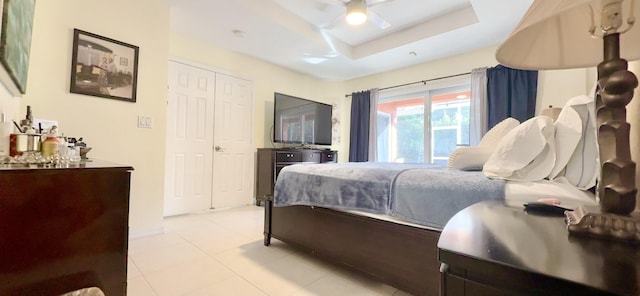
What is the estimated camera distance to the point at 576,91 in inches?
116

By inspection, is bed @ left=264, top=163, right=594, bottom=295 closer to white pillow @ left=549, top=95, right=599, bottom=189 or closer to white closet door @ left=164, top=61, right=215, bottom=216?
white pillow @ left=549, top=95, right=599, bottom=189

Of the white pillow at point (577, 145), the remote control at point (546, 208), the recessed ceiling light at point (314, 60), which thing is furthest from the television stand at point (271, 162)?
the remote control at point (546, 208)

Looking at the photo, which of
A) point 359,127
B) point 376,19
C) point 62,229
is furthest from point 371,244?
point 359,127

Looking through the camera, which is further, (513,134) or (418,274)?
(418,274)

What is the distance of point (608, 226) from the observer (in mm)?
480

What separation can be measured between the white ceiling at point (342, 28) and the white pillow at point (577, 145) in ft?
6.42

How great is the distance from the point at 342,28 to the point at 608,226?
3592mm

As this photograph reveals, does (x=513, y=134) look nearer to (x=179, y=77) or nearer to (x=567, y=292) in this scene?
(x=567, y=292)

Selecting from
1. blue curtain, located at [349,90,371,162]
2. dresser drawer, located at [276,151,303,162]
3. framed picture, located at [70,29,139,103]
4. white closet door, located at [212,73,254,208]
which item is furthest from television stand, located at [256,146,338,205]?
framed picture, located at [70,29,139,103]

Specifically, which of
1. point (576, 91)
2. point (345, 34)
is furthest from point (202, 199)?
point (576, 91)

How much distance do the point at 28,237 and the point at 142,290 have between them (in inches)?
34.8

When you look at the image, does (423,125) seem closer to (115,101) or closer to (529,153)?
(529,153)

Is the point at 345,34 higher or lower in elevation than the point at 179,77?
higher

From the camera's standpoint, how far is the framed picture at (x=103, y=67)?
2.22 meters
